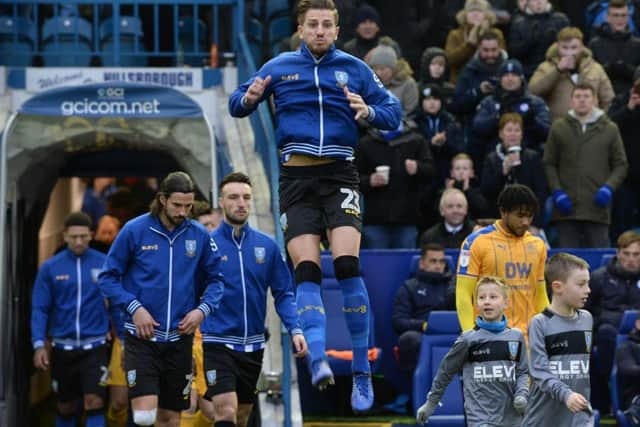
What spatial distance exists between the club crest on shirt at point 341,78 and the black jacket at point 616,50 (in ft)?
23.6

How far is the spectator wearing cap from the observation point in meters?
14.6

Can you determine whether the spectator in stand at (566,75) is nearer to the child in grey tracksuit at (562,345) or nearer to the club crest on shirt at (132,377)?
the child in grey tracksuit at (562,345)

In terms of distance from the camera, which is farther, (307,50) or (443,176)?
(443,176)

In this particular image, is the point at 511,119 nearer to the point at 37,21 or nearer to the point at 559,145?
the point at 559,145

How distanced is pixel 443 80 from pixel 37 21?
447 cm

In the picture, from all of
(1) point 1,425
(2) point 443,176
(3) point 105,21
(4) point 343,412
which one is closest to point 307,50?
(4) point 343,412

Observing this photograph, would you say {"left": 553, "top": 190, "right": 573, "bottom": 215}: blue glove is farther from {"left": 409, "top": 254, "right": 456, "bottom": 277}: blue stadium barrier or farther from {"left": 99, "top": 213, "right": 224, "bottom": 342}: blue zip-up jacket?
{"left": 99, "top": 213, "right": 224, "bottom": 342}: blue zip-up jacket

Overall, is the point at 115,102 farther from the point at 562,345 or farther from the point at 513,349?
the point at 562,345

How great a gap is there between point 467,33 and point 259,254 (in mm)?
5696

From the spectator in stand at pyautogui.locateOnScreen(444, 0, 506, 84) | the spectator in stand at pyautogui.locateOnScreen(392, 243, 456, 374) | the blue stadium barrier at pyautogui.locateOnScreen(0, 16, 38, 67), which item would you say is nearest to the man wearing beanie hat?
the spectator in stand at pyautogui.locateOnScreen(444, 0, 506, 84)

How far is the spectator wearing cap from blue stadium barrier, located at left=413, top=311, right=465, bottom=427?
9.22 ft

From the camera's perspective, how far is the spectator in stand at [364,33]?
15.3 metres

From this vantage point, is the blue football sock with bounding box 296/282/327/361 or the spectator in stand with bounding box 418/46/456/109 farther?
the spectator in stand with bounding box 418/46/456/109

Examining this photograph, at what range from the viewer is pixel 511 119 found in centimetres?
1383
